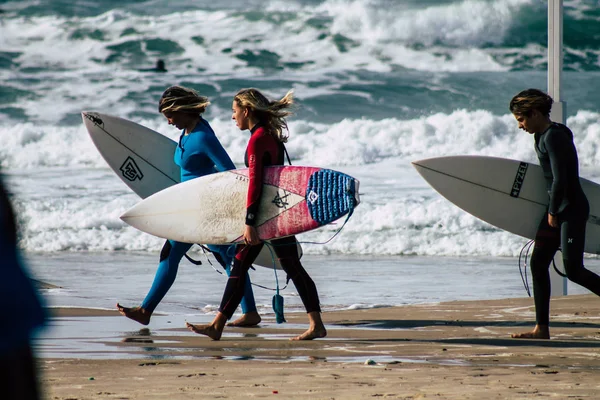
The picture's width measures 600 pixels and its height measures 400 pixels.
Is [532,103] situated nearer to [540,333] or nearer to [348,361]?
[540,333]

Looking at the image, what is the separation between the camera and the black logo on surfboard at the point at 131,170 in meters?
6.96

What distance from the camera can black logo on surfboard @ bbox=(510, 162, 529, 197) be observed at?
19.2ft

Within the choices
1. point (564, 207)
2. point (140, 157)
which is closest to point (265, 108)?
point (564, 207)

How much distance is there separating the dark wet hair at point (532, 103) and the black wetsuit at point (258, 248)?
126cm

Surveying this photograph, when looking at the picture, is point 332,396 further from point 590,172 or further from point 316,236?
point 590,172

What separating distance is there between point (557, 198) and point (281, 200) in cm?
143

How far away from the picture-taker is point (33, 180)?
2053 centimetres

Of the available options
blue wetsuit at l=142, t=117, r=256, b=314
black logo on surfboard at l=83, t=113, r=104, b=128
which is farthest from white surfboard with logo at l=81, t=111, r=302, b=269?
blue wetsuit at l=142, t=117, r=256, b=314

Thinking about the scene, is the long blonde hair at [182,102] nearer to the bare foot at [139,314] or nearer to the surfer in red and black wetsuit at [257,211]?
the surfer in red and black wetsuit at [257,211]

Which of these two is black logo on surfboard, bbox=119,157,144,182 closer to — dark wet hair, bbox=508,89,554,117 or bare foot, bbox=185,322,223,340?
bare foot, bbox=185,322,223,340

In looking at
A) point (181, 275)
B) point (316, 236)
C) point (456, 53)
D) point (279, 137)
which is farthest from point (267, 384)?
point (456, 53)


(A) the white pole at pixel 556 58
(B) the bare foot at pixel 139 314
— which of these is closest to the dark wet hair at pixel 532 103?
(A) the white pole at pixel 556 58

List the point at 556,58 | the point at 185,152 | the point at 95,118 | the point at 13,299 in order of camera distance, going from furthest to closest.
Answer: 1. the point at 95,118
2. the point at 556,58
3. the point at 185,152
4. the point at 13,299

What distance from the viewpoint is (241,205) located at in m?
5.41
